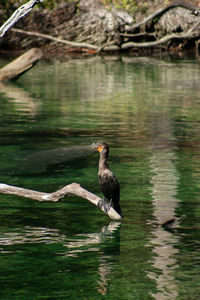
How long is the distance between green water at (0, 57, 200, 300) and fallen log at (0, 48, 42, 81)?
1.52 metres

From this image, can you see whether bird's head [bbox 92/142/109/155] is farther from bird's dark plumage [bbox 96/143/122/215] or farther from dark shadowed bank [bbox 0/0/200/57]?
dark shadowed bank [bbox 0/0/200/57]

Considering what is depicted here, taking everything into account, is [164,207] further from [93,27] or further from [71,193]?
[93,27]

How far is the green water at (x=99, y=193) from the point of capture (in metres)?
7.55

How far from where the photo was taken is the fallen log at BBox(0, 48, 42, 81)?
26.0 meters

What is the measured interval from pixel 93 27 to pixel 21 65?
19531 millimetres


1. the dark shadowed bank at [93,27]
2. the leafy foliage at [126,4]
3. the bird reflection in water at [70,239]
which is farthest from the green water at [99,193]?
the dark shadowed bank at [93,27]

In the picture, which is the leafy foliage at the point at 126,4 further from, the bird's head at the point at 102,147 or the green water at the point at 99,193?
the bird's head at the point at 102,147

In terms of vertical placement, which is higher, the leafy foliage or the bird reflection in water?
the leafy foliage

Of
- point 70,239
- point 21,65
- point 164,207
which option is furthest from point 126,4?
point 70,239

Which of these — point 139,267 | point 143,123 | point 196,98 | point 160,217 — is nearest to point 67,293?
point 139,267

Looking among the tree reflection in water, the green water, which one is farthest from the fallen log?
the tree reflection in water

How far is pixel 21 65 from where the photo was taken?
2647 cm

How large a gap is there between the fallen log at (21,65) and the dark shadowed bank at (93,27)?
14.5m

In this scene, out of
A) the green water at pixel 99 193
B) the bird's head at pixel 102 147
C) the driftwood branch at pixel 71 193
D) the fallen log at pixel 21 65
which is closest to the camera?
the green water at pixel 99 193
